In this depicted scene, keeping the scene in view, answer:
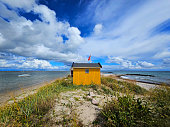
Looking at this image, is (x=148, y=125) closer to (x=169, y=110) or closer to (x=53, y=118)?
(x=169, y=110)

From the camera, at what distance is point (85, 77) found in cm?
1173

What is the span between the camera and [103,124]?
305cm

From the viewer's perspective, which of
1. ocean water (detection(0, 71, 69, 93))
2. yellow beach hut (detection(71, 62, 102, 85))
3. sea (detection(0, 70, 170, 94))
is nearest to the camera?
yellow beach hut (detection(71, 62, 102, 85))

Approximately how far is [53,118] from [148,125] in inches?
146

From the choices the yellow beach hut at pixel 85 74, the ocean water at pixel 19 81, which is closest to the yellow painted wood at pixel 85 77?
the yellow beach hut at pixel 85 74

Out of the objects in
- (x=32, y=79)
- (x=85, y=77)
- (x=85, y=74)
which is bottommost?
(x=32, y=79)

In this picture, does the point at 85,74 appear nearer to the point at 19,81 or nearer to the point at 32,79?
the point at 19,81

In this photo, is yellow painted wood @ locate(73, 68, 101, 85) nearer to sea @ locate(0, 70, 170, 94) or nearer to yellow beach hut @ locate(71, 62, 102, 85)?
yellow beach hut @ locate(71, 62, 102, 85)

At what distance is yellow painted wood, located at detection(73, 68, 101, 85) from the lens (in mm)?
11633

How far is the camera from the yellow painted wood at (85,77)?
11633 mm

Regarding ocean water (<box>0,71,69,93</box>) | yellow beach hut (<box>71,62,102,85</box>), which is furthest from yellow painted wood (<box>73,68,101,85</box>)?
ocean water (<box>0,71,69,93</box>)

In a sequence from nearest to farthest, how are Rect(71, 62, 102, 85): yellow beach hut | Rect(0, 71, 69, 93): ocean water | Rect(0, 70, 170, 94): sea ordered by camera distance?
Rect(71, 62, 102, 85): yellow beach hut, Rect(0, 71, 69, 93): ocean water, Rect(0, 70, 170, 94): sea

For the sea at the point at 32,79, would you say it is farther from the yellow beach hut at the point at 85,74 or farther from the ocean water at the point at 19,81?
the yellow beach hut at the point at 85,74

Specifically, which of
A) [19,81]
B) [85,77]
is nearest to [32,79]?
[19,81]
